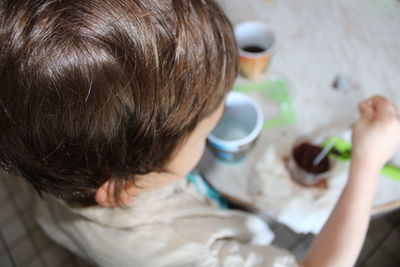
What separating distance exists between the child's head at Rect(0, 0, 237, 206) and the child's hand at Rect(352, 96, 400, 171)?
292 millimetres

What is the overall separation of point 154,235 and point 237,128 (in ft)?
0.88

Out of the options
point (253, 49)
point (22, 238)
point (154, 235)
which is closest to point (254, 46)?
point (253, 49)

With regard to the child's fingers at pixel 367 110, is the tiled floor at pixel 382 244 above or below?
below

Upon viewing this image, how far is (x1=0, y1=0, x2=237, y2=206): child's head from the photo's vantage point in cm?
29

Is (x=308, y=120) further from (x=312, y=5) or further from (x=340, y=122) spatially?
(x=312, y=5)

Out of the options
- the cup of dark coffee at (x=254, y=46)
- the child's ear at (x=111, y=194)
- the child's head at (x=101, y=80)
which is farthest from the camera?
the cup of dark coffee at (x=254, y=46)

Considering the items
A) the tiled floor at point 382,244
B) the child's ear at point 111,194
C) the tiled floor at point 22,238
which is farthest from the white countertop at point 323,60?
the tiled floor at point 382,244

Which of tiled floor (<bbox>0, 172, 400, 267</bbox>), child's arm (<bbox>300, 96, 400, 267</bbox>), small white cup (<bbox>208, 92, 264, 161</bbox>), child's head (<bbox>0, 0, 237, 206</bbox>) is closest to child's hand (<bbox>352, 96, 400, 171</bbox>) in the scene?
child's arm (<bbox>300, 96, 400, 267</bbox>)

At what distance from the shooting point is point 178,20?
0.34 m

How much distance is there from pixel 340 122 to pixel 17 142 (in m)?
0.57

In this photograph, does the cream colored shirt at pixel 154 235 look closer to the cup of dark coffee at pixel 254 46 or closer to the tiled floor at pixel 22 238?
the tiled floor at pixel 22 238

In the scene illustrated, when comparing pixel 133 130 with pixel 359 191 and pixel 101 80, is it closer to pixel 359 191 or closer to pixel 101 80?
pixel 101 80

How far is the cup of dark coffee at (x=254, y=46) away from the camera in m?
0.67

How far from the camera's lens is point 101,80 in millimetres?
305
